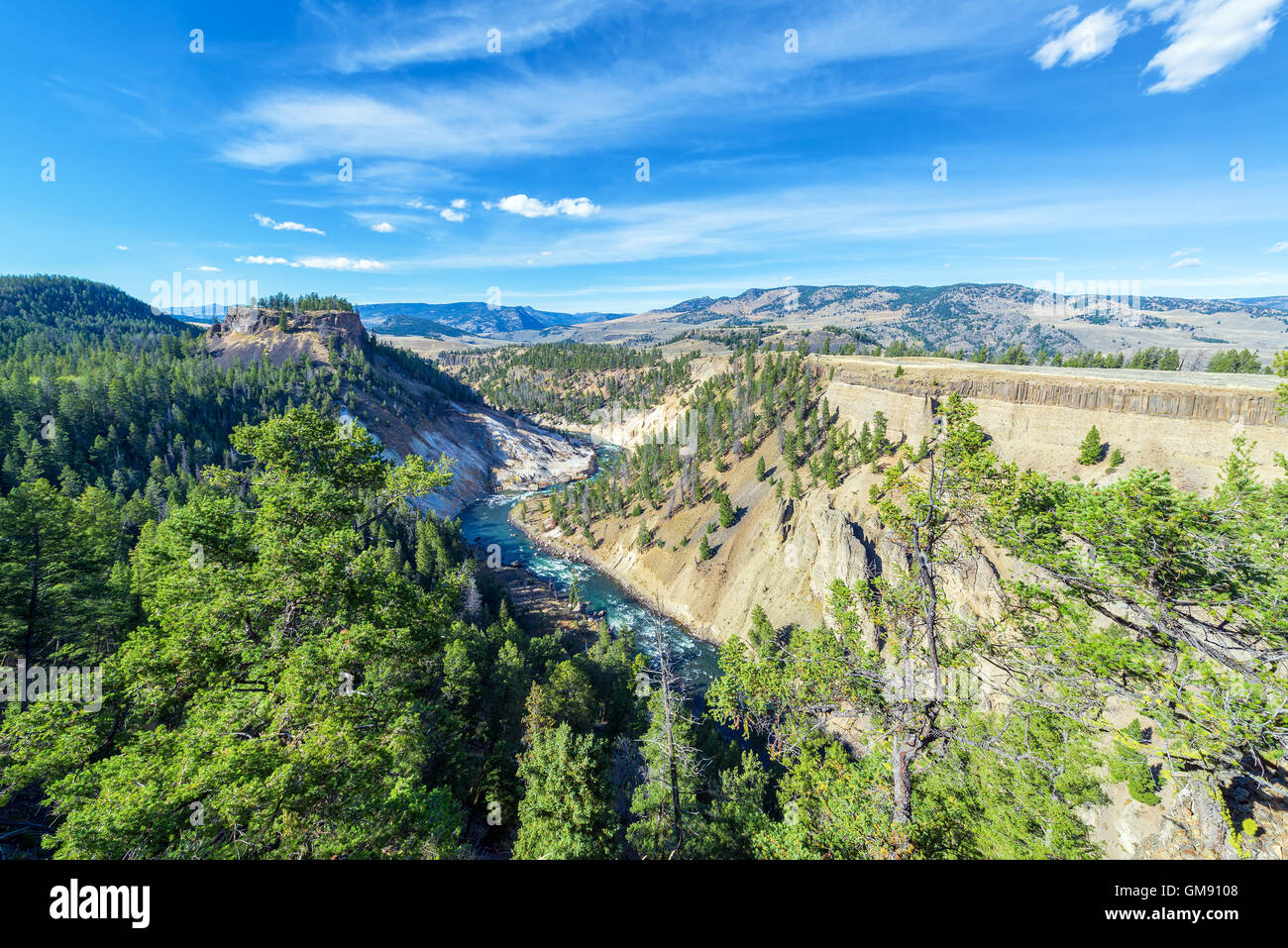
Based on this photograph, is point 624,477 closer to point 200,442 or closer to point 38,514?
point 200,442

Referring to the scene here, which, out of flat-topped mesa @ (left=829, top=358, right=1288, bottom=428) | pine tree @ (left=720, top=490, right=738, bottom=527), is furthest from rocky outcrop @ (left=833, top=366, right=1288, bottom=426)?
pine tree @ (left=720, top=490, right=738, bottom=527)

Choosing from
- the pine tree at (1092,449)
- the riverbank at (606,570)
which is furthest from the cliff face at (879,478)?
the pine tree at (1092,449)

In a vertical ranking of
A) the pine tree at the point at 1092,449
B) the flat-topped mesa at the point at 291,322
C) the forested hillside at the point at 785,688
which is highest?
the flat-topped mesa at the point at 291,322

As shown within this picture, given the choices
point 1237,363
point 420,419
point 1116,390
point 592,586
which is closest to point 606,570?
point 592,586

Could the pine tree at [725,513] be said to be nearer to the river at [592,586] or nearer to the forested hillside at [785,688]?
the river at [592,586]

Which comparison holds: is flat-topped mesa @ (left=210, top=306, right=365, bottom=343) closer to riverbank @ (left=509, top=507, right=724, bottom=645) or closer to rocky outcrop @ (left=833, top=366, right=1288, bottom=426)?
riverbank @ (left=509, top=507, right=724, bottom=645)

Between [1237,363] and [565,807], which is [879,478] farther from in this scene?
[565,807]

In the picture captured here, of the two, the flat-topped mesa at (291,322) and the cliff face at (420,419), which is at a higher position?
the flat-topped mesa at (291,322)
